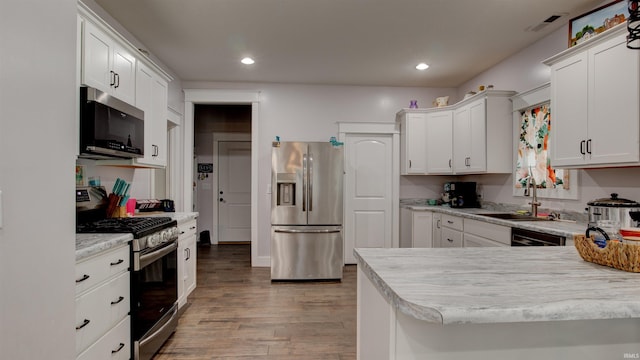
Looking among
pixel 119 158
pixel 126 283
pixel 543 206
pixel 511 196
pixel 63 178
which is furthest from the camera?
pixel 511 196

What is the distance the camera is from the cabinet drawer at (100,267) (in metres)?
1.56

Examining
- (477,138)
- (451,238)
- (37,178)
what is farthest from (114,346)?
(477,138)

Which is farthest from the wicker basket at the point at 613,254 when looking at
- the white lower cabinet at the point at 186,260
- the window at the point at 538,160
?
the white lower cabinet at the point at 186,260

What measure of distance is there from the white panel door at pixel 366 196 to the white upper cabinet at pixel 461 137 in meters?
0.40

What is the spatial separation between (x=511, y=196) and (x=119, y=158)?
13.0ft

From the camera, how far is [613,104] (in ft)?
7.07

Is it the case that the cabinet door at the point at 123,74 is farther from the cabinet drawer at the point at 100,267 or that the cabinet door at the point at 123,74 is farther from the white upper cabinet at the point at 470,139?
the white upper cabinet at the point at 470,139

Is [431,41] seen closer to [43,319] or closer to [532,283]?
[532,283]

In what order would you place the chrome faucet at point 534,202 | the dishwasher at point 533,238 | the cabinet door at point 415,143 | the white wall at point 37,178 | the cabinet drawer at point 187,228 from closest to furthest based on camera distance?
the white wall at point 37,178 → the dishwasher at point 533,238 → the cabinet drawer at point 187,228 → the chrome faucet at point 534,202 → the cabinet door at point 415,143

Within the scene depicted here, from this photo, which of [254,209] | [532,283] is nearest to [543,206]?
[532,283]

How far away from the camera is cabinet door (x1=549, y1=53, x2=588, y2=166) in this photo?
2383 mm

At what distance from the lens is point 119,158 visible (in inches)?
99.0

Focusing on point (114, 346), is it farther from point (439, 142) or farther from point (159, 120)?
point (439, 142)

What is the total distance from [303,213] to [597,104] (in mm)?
2959
